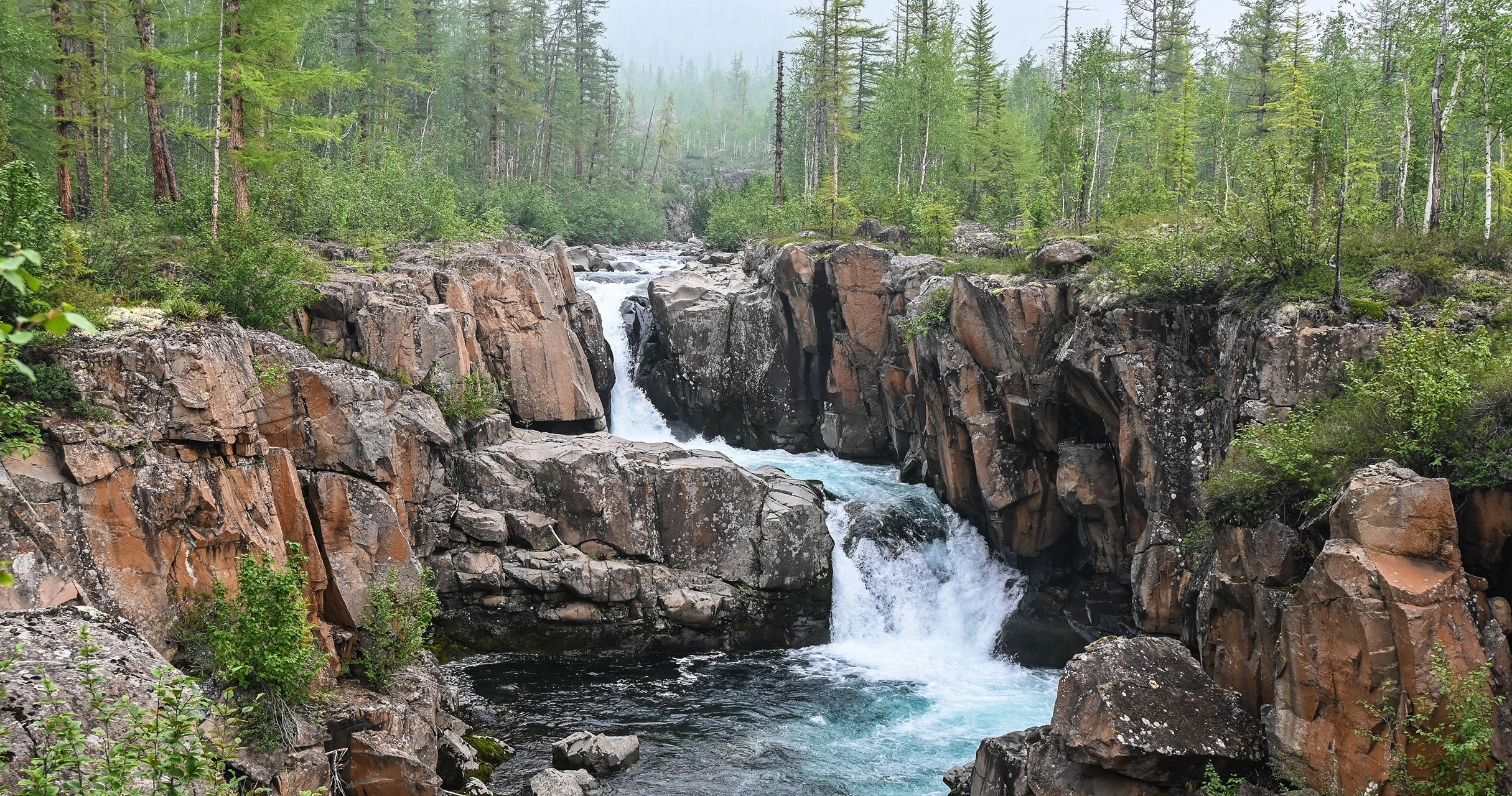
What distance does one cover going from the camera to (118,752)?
6426mm

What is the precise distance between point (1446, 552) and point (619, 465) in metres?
17.7

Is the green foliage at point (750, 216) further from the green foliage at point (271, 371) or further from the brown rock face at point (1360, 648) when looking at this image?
the brown rock face at point (1360, 648)

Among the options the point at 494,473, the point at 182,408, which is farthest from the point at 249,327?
the point at 494,473

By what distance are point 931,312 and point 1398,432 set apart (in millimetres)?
15223

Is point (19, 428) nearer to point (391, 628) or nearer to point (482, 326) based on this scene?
point (391, 628)

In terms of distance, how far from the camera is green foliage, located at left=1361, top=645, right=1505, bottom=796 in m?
9.98

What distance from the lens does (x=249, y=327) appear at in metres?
19.7

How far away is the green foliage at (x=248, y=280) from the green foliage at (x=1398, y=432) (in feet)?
61.7

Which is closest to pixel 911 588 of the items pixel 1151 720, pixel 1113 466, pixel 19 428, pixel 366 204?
pixel 1113 466

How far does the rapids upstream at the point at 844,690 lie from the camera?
59.1ft

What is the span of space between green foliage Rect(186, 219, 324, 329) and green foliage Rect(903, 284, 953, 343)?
1649cm

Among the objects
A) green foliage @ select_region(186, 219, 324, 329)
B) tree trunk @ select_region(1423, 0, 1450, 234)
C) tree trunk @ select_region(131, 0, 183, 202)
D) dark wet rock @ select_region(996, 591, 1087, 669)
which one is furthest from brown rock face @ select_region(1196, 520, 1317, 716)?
tree trunk @ select_region(131, 0, 183, 202)

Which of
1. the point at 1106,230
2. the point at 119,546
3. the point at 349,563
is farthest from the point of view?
the point at 1106,230

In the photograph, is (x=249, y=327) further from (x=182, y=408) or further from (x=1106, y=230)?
(x=1106, y=230)
